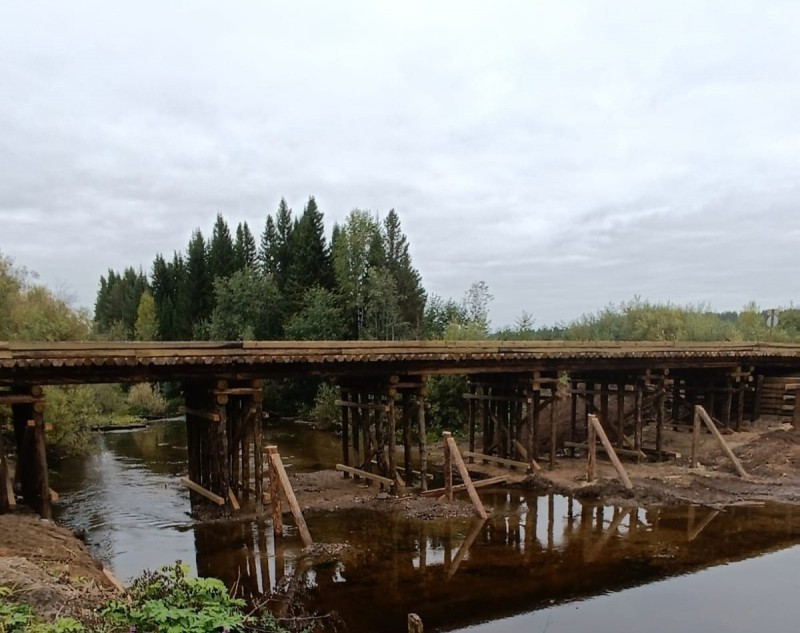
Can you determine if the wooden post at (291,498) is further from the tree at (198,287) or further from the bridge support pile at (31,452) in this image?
the tree at (198,287)

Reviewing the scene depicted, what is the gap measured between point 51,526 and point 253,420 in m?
4.19

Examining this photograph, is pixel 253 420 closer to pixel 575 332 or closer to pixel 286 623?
pixel 286 623

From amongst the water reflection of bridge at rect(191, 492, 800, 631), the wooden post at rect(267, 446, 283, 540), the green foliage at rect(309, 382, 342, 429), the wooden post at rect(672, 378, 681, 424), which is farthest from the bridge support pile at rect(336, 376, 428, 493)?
the green foliage at rect(309, 382, 342, 429)

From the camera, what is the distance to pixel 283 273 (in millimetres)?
42125

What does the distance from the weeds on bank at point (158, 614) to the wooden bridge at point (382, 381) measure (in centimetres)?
556

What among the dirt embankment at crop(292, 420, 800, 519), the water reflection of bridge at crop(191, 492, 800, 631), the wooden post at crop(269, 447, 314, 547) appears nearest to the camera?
the water reflection of bridge at crop(191, 492, 800, 631)

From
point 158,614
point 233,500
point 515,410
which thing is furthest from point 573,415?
point 158,614

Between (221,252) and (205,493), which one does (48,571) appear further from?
(221,252)

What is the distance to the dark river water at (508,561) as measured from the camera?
29.0 feet

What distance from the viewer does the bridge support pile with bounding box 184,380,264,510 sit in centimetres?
1250

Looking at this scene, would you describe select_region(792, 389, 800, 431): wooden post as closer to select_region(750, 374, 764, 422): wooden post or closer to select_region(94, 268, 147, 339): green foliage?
select_region(750, 374, 764, 422): wooden post

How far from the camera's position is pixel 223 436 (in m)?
12.6

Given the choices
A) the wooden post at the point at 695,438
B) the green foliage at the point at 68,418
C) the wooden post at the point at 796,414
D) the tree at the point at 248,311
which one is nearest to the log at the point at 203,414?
the green foliage at the point at 68,418

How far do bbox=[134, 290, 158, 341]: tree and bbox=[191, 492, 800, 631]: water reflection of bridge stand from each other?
43195 millimetres
